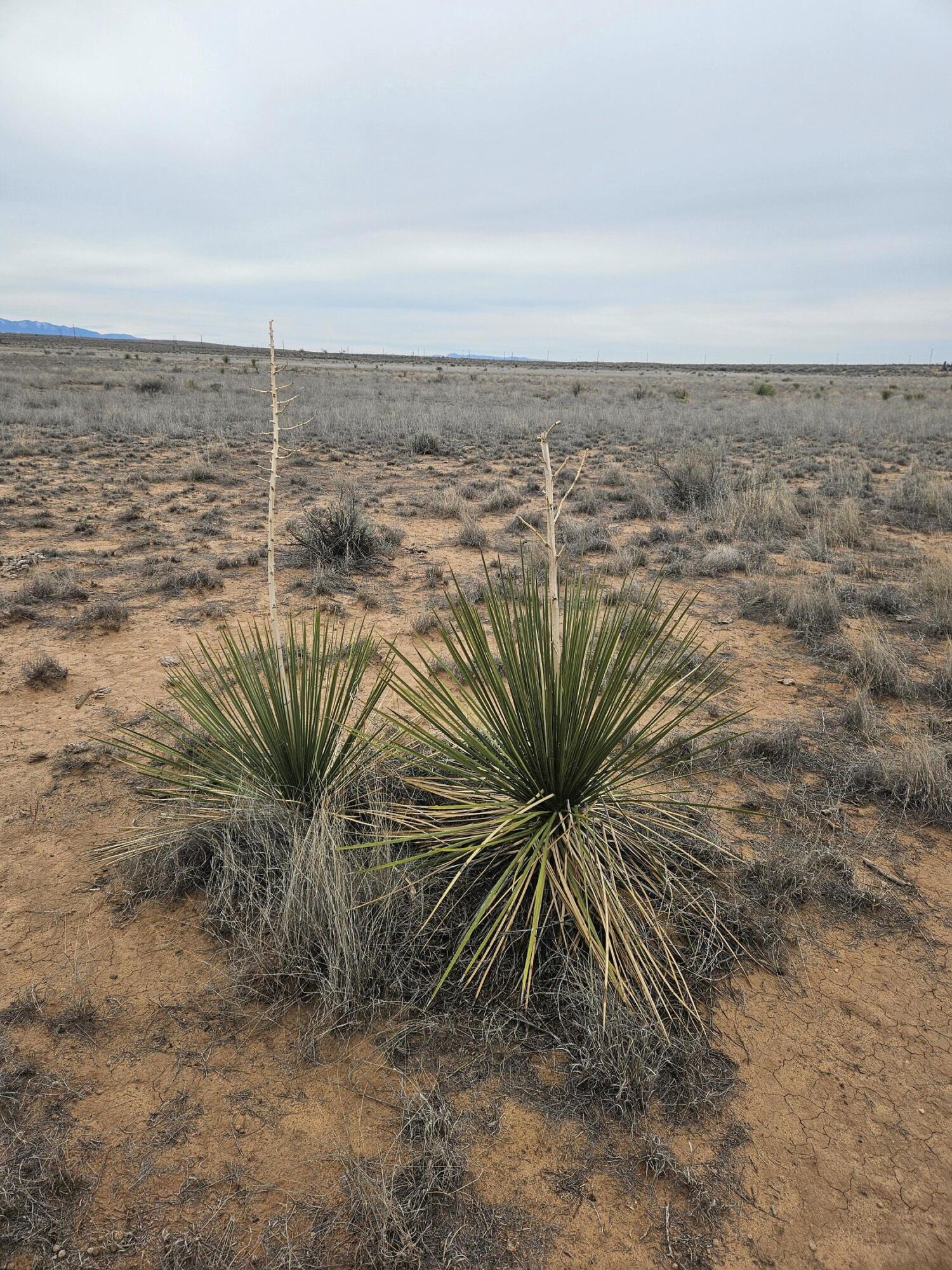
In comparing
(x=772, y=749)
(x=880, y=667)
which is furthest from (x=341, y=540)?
(x=880, y=667)

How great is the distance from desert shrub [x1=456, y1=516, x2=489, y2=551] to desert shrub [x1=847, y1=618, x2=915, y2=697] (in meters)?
4.08

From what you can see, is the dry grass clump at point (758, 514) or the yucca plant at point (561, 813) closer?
the yucca plant at point (561, 813)

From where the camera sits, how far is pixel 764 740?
3.81 meters

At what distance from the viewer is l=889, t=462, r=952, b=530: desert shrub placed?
901 centimetres

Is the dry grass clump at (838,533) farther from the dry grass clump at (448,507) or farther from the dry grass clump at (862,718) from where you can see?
the dry grass clump at (448,507)

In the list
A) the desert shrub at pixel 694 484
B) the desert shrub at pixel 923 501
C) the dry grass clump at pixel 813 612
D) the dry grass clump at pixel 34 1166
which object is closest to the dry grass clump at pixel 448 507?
the desert shrub at pixel 694 484

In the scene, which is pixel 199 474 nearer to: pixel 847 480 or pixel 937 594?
pixel 937 594

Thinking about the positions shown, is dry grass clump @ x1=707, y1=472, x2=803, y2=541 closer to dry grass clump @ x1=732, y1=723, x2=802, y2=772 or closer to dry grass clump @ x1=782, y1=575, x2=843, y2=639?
dry grass clump @ x1=782, y1=575, x2=843, y2=639

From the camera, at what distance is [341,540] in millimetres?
7254

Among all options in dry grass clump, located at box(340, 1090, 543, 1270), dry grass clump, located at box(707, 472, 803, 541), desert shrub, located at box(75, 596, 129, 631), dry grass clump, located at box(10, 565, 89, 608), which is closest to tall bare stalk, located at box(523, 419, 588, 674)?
dry grass clump, located at box(340, 1090, 543, 1270)

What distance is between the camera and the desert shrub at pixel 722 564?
714 cm

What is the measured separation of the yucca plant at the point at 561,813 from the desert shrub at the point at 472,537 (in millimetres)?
→ 5248

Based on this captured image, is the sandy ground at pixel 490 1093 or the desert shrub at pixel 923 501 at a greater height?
the desert shrub at pixel 923 501

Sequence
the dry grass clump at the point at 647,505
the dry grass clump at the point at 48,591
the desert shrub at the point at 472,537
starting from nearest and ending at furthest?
the dry grass clump at the point at 48,591 → the desert shrub at the point at 472,537 → the dry grass clump at the point at 647,505
